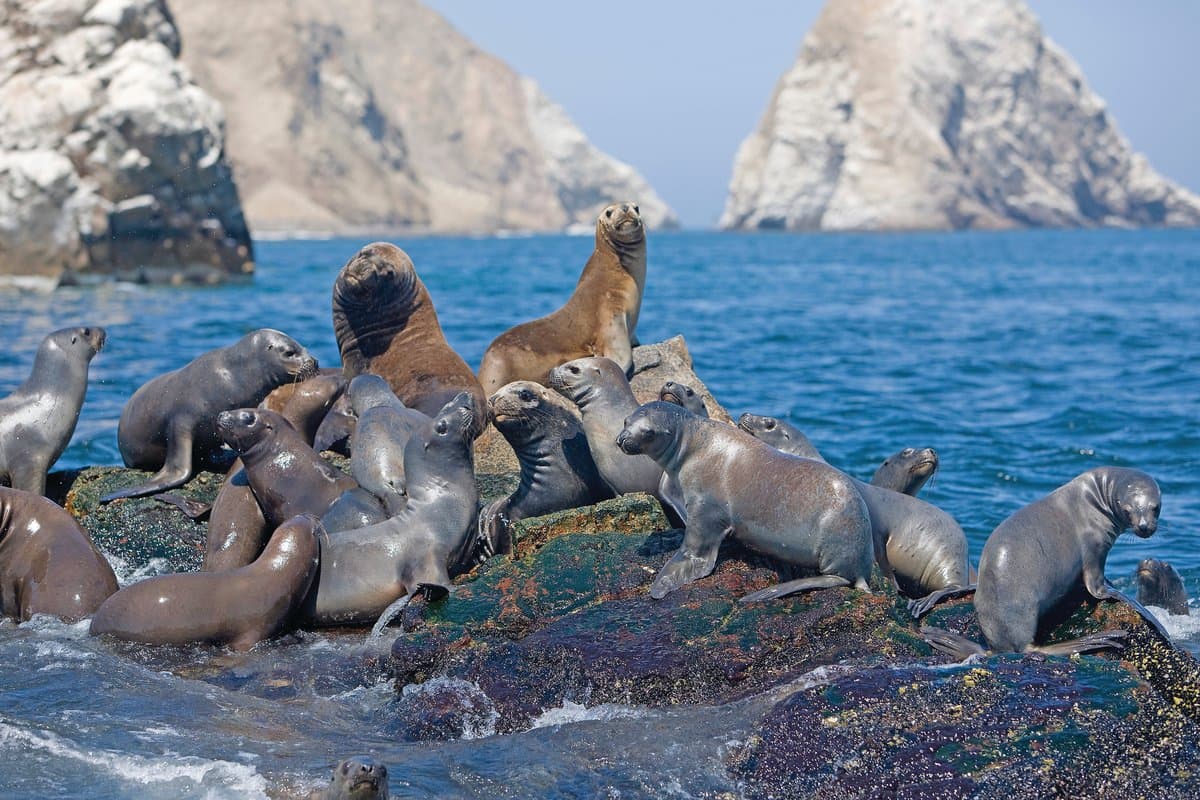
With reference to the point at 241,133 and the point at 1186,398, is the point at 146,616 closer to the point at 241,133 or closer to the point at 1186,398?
the point at 1186,398

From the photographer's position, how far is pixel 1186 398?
1525 centimetres

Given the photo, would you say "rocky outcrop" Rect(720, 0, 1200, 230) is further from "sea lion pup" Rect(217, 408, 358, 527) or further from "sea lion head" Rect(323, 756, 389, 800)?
"sea lion head" Rect(323, 756, 389, 800)

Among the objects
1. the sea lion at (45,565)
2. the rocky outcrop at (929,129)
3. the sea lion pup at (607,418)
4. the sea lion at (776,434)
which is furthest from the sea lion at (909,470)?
the rocky outcrop at (929,129)

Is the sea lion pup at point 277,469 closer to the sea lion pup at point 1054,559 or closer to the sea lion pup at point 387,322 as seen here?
the sea lion pup at point 387,322

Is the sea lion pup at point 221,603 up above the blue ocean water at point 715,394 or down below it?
above

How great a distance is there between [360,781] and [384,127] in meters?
131

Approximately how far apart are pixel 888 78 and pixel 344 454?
4104 inches

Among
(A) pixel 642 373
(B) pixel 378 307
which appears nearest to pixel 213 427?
(B) pixel 378 307

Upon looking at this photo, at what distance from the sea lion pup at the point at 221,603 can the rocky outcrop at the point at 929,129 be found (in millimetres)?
103889

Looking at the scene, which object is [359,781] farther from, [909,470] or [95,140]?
[95,140]

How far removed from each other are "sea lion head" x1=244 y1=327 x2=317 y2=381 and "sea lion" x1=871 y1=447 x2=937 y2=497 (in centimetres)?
331

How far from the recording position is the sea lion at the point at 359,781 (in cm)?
380

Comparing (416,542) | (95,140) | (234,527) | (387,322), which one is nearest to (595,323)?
(387,322)

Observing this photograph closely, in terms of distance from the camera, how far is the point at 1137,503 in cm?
538
